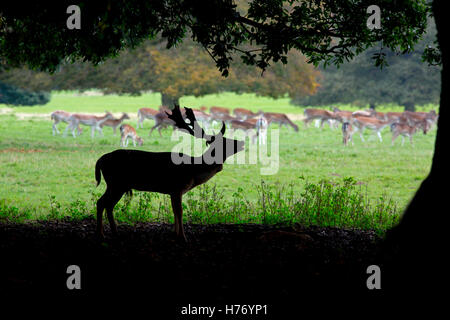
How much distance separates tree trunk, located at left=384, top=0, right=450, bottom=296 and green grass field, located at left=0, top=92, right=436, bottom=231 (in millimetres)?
3010

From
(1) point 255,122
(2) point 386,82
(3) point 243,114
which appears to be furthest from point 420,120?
(2) point 386,82

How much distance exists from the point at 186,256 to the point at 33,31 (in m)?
3.95

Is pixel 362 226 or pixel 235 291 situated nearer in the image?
pixel 235 291

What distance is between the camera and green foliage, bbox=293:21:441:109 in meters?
40.1

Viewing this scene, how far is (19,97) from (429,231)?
45.8 m

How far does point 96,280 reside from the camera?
4305mm

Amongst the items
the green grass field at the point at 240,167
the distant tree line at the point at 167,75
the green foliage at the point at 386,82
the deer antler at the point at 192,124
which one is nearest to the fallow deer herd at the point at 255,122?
the green grass field at the point at 240,167

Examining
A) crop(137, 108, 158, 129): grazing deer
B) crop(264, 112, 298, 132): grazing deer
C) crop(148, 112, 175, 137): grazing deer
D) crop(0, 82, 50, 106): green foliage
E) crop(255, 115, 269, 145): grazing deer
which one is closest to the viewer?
crop(255, 115, 269, 145): grazing deer

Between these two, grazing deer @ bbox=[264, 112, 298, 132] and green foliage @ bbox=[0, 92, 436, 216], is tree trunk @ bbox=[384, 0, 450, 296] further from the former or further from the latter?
grazing deer @ bbox=[264, 112, 298, 132]

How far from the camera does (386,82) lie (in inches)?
1633

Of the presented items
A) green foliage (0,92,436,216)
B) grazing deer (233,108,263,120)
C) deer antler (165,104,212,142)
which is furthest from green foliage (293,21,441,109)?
deer antler (165,104,212,142)

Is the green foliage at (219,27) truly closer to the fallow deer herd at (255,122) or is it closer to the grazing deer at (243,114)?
the fallow deer herd at (255,122)

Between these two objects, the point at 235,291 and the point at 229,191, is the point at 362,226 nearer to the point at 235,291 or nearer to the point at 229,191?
the point at 235,291
